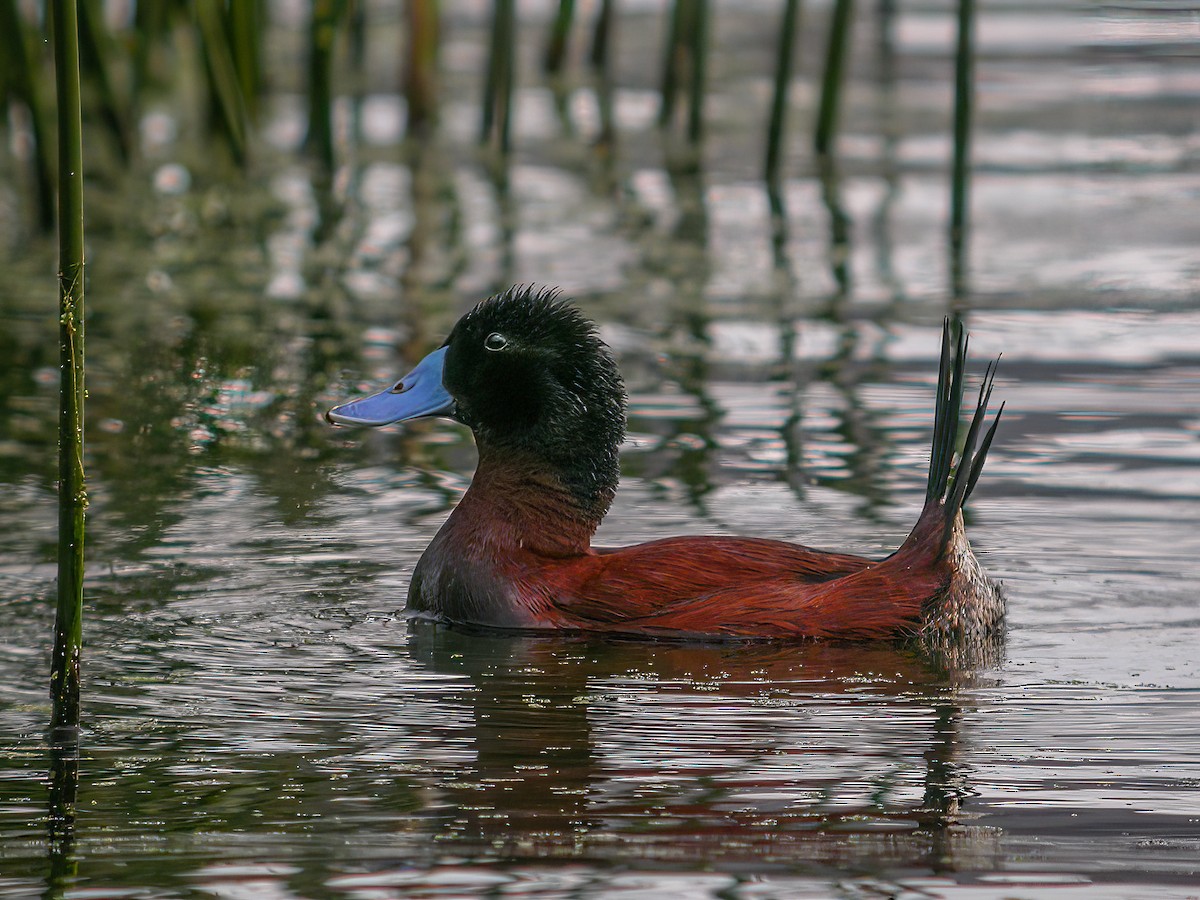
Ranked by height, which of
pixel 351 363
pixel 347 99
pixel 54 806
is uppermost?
pixel 347 99

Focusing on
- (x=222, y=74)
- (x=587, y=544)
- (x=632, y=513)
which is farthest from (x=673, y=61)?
(x=587, y=544)

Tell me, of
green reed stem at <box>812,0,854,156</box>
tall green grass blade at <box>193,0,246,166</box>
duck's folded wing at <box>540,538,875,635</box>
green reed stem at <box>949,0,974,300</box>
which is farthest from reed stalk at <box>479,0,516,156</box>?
duck's folded wing at <box>540,538,875,635</box>

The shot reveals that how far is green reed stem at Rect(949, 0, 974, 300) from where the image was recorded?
10188 mm

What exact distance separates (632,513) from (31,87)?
4.78m

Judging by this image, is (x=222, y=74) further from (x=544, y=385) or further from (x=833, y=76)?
(x=544, y=385)

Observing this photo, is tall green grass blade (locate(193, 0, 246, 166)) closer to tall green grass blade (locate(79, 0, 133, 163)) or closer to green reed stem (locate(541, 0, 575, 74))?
tall green grass blade (locate(79, 0, 133, 163))

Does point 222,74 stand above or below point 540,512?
above

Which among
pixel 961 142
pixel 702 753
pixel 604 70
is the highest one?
pixel 604 70

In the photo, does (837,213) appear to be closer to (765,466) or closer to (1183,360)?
(1183,360)

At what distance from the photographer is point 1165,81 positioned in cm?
1675

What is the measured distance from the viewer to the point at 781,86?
1268cm

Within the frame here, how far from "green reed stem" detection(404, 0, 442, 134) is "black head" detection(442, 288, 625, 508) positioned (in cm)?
787

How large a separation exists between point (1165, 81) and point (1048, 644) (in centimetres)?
1165

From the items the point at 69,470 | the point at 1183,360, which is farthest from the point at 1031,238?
the point at 69,470
